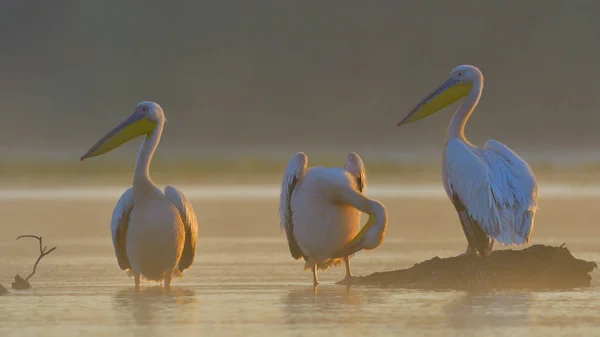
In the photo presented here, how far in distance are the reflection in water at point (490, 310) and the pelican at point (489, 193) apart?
652 mm

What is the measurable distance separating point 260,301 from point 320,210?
3.63 ft

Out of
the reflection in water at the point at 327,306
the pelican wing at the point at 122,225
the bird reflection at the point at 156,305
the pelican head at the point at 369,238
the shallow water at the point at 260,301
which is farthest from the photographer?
the pelican wing at the point at 122,225

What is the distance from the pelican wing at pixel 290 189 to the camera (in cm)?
959

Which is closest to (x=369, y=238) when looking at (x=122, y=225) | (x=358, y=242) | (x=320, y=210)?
(x=358, y=242)

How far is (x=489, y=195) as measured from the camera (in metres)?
9.32

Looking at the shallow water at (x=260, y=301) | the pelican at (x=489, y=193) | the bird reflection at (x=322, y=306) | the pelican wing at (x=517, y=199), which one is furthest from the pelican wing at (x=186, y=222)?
the pelican wing at (x=517, y=199)

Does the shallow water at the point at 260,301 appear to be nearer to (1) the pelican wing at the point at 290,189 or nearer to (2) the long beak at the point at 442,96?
(1) the pelican wing at the point at 290,189

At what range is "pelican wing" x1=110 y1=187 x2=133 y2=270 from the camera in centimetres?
958

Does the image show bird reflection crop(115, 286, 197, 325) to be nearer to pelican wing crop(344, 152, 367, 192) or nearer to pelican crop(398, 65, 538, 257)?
pelican wing crop(344, 152, 367, 192)

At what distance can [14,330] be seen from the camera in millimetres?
7504

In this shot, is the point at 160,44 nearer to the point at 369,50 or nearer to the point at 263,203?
the point at 369,50

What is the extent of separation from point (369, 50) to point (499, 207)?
180 feet

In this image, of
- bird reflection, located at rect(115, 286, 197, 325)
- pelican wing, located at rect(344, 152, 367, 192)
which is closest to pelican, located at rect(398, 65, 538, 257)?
pelican wing, located at rect(344, 152, 367, 192)

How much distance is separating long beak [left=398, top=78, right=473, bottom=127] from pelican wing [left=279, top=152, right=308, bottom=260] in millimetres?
1107
